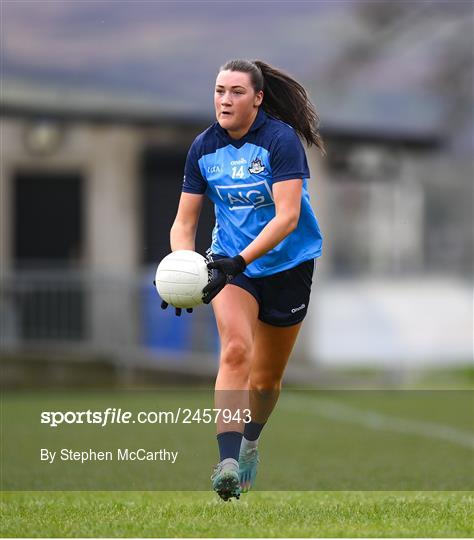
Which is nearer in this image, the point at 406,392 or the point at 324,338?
the point at 406,392

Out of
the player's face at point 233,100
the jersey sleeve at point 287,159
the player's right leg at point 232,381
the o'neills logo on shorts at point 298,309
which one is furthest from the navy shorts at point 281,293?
the player's face at point 233,100

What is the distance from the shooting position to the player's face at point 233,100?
6629 mm

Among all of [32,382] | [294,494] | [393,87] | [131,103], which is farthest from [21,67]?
[294,494]

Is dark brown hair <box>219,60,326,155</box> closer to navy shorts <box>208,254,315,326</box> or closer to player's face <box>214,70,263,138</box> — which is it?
player's face <box>214,70,263,138</box>

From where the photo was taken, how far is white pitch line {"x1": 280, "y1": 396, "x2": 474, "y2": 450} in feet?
38.5

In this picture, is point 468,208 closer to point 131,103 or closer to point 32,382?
point 131,103

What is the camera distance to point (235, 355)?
6.56 metres

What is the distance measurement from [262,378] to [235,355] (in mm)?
775

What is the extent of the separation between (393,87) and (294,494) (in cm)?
1550

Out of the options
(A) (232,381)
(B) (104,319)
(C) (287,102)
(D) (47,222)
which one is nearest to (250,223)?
(C) (287,102)

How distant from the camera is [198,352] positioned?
1723cm

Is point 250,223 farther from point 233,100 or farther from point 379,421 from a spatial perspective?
point 379,421

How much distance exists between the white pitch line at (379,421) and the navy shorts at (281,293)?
424 cm

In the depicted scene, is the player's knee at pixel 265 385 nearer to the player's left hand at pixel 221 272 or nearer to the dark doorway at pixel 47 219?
the player's left hand at pixel 221 272
